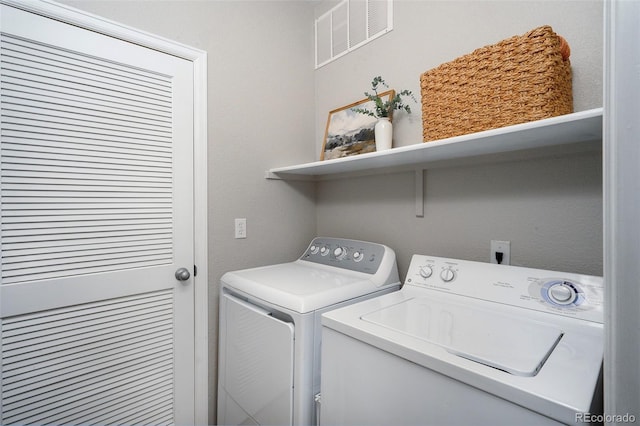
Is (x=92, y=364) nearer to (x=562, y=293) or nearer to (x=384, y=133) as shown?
(x=384, y=133)

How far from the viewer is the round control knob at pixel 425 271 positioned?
1310mm

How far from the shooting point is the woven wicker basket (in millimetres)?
950

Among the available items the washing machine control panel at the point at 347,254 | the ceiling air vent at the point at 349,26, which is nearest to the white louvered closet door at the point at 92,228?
the washing machine control panel at the point at 347,254

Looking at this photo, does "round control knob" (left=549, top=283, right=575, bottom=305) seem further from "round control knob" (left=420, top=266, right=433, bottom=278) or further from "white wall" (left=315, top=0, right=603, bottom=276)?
"round control knob" (left=420, top=266, right=433, bottom=278)

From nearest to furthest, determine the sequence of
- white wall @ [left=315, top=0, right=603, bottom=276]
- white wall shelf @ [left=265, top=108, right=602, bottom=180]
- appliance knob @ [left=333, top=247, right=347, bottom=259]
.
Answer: white wall shelf @ [left=265, top=108, right=602, bottom=180] < white wall @ [left=315, top=0, right=603, bottom=276] < appliance knob @ [left=333, top=247, right=347, bottom=259]

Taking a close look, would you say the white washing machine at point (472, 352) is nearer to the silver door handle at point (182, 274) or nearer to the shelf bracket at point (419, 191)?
the shelf bracket at point (419, 191)

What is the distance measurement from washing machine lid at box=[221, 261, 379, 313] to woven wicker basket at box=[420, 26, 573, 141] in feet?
2.38

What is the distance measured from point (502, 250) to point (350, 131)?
1064 millimetres

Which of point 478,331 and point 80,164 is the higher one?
point 80,164

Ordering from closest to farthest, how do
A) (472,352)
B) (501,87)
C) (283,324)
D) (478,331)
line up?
(472,352) → (478,331) → (501,87) → (283,324)

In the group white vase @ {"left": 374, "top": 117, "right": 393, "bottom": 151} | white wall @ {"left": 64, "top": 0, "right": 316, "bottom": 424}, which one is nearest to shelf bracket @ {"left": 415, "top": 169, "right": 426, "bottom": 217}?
white vase @ {"left": 374, "top": 117, "right": 393, "bottom": 151}

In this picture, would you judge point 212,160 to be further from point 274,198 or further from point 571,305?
point 571,305

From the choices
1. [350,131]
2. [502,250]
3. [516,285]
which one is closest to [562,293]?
[516,285]

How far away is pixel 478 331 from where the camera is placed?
0.90 metres
